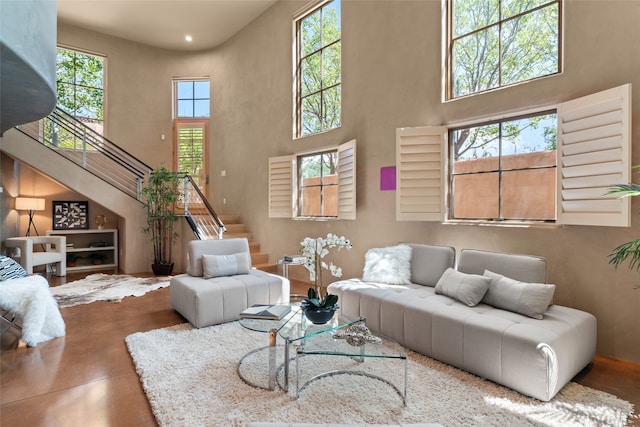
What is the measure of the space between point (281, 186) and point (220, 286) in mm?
2709

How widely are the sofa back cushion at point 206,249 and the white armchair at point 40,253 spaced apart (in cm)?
307

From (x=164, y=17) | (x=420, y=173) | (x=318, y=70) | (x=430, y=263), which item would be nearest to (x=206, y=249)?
(x=430, y=263)

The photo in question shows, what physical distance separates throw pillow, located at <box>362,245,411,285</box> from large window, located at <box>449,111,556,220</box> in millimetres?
795

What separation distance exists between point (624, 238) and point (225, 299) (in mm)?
3575

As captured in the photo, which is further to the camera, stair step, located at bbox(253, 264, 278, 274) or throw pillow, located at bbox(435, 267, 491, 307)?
stair step, located at bbox(253, 264, 278, 274)

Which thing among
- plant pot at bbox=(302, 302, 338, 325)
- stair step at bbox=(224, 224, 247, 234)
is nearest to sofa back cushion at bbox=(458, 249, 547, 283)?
plant pot at bbox=(302, 302, 338, 325)

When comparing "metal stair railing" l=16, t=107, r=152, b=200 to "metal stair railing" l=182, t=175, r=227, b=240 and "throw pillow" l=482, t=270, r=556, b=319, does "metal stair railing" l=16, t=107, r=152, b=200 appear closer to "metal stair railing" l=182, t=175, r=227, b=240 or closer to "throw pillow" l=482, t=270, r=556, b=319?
"metal stair railing" l=182, t=175, r=227, b=240

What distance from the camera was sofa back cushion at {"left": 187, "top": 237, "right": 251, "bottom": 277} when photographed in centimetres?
404

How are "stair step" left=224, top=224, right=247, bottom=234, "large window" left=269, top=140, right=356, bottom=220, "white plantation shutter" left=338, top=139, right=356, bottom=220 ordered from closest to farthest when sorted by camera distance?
"white plantation shutter" left=338, top=139, right=356, bottom=220 < "large window" left=269, top=140, right=356, bottom=220 < "stair step" left=224, top=224, right=247, bottom=234

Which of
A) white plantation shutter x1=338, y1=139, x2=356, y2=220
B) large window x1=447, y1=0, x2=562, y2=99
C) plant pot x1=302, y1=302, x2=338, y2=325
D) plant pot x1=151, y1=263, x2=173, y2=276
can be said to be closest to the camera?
plant pot x1=302, y1=302, x2=338, y2=325

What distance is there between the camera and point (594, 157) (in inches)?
112

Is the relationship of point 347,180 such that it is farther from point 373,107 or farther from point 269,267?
point 269,267

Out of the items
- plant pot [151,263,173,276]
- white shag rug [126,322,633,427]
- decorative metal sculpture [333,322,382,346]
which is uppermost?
decorative metal sculpture [333,322,382,346]

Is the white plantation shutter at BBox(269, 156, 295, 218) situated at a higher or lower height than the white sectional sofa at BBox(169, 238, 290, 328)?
higher
